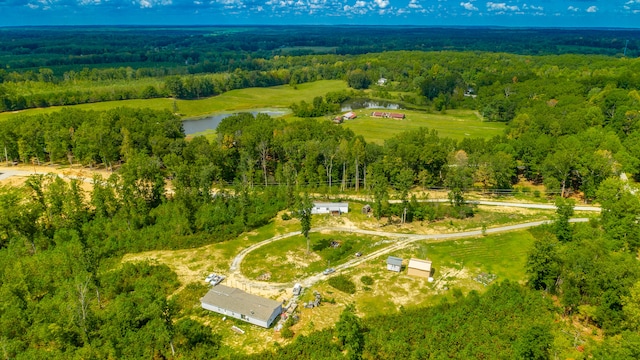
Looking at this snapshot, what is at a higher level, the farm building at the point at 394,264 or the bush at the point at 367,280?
the farm building at the point at 394,264

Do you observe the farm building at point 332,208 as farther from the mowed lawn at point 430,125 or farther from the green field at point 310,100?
the green field at point 310,100

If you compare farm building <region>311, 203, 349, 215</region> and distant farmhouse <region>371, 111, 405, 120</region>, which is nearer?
farm building <region>311, 203, 349, 215</region>

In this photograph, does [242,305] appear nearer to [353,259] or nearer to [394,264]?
[353,259]

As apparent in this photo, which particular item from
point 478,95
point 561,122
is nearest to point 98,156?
point 561,122

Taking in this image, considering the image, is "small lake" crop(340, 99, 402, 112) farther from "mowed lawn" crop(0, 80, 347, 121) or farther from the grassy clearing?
the grassy clearing

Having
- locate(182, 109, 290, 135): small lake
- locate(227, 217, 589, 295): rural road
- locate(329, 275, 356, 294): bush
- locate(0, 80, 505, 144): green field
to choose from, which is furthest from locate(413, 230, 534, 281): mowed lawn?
locate(182, 109, 290, 135): small lake

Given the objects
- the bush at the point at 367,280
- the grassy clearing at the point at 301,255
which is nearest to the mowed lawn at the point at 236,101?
the grassy clearing at the point at 301,255
